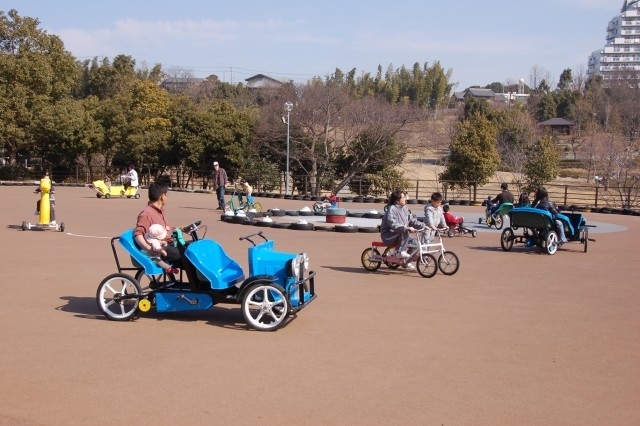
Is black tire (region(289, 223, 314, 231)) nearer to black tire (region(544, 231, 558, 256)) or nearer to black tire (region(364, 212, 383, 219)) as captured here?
black tire (region(364, 212, 383, 219))

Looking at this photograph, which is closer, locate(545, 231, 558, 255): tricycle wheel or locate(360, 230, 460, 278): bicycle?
locate(360, 230, 460, 278): bicycle

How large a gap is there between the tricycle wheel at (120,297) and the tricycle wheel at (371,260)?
4761mm

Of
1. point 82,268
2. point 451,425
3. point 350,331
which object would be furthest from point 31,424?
point 82,268

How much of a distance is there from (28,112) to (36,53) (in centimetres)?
389

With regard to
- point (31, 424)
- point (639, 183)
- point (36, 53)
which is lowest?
point (31, 424)

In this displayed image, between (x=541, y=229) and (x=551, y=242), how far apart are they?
35 cm

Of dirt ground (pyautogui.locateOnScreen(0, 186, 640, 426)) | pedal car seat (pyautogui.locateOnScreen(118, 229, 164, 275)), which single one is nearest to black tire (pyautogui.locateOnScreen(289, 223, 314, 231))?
dirt ground (pyautogui.locateOnScreen(0, 186, 640, 426))

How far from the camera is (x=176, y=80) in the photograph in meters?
87.8

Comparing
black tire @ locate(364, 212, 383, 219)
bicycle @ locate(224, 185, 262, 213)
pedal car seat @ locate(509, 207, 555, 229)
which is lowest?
black tire @ locate(364, 212, 383, 219)

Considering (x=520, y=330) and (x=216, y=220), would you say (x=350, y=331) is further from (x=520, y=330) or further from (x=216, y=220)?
(x=216, y=220)

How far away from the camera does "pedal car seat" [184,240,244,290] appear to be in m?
7.55

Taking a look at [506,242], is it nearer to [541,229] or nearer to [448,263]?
[541,229]

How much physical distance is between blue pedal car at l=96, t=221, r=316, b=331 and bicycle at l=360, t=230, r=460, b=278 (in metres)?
3.73

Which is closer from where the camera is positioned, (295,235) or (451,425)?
(451,425)
